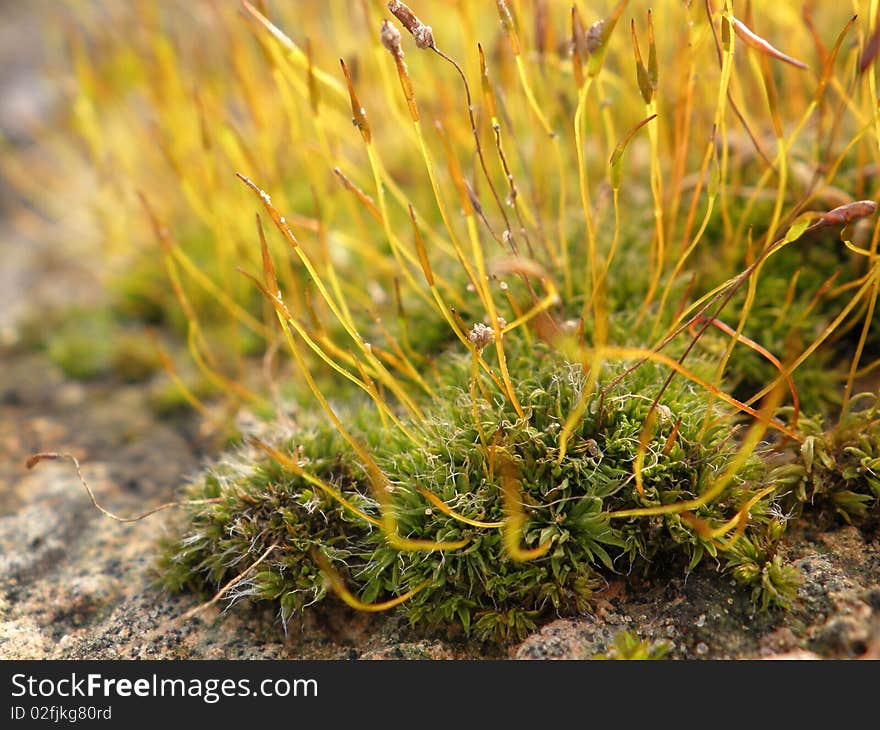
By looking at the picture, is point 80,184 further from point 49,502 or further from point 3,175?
point 49,502

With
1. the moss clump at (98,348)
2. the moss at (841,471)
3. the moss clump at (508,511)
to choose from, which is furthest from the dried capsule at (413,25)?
the moss clump at (98,348)

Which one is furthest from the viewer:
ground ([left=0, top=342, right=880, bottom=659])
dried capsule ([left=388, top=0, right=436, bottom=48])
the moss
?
the moss

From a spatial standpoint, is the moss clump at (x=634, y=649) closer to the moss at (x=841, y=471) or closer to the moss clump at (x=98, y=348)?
the moss at (x=841, y=471)

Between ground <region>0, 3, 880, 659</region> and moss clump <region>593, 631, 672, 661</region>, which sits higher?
ground <region>0, 3, 880, 659</region>

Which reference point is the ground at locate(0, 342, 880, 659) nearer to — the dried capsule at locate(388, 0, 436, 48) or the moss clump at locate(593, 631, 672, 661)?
the moss clump at locate(593, 631, 672, 661)

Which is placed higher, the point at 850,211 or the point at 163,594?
the point at 850,211

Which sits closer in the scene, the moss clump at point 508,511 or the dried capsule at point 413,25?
the dried capsule at point 413,25

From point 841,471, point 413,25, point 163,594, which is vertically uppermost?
point 413,25

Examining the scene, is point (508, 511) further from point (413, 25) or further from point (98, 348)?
point (98, 348)

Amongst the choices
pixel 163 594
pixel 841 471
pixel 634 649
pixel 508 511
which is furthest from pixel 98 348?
pixel 841 471

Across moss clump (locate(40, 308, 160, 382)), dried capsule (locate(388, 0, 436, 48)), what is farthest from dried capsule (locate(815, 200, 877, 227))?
moss clump (locate(40, 308, 160, 382))

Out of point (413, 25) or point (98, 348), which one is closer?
point (413, 25)

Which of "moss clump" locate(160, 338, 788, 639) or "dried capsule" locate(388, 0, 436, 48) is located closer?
"dried capsule" locate(388, 0, 436, 48)
